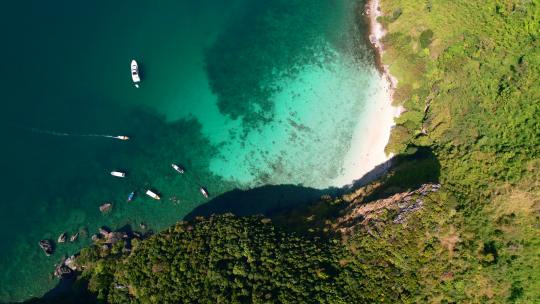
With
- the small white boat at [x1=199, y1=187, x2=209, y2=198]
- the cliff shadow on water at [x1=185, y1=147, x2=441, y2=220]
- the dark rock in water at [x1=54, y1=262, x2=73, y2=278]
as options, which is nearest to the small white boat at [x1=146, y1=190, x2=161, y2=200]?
the cliff shadow on water at [x1=185, y1=147, x2=441, y2=220]

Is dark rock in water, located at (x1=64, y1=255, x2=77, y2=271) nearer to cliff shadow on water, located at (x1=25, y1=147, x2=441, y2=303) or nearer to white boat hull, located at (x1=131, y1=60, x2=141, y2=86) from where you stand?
cliff shadow on water, located at (x1=25, y1=147, x2=441, y2=303)

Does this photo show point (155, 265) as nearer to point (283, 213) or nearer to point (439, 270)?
point (283, 213)

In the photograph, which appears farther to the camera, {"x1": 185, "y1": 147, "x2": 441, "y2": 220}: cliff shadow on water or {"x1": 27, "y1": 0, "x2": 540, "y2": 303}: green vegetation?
{"x1": 185, "y1": 147, "x2": 441, "y2": 220}: cliff shadow on water

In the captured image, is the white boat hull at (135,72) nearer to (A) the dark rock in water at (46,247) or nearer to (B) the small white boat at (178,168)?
(B) the small white boat at (178,168)

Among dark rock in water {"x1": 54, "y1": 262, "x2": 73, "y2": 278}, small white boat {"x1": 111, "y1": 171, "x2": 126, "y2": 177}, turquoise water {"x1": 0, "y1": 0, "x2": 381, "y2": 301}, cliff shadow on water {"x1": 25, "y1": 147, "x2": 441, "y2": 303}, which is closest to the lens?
cliff shadow on water {"x1": 25, "y1": 147, "x2": 441, "y2": 303}

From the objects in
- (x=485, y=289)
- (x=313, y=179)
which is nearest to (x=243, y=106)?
(x=313, y=179)

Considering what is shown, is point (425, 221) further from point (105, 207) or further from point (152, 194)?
point (105, 207)

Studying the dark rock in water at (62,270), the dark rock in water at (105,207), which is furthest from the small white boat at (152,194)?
the dark rock in water at (62,270)
